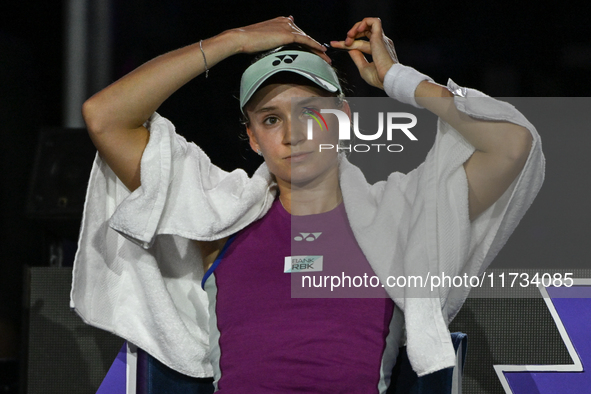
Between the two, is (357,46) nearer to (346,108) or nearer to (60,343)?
(346,108)

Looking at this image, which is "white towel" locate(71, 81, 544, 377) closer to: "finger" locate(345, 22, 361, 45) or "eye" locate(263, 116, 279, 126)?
"eye" locate(263, 116, 279, 126)

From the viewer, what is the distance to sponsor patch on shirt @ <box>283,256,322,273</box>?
124cm

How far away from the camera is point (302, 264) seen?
124cm

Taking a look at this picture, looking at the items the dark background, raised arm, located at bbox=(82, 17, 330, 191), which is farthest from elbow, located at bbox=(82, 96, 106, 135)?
the dark background

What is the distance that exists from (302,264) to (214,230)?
193mm

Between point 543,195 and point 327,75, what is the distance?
58 centimetres

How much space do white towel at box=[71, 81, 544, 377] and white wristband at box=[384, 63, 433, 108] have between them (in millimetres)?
70

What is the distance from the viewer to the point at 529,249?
1.45 metres

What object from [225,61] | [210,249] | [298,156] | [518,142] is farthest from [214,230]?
[225,61]

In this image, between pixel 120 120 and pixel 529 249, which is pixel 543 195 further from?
pixel 120 120

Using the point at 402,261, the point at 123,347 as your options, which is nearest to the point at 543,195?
the point at 402,261

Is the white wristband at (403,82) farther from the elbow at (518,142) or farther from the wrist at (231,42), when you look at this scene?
the wrist at (231,42)

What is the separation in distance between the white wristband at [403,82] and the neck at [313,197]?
0.80 ft

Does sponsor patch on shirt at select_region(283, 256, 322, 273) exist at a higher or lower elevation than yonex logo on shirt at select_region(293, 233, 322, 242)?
lower
